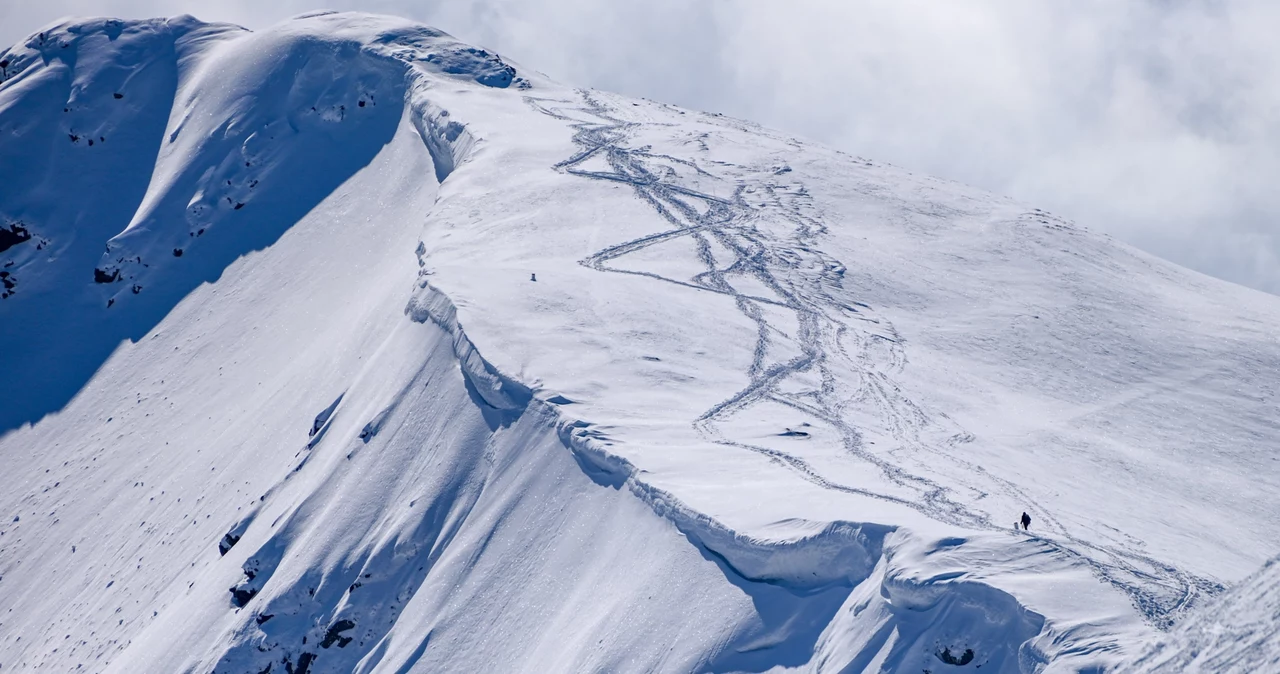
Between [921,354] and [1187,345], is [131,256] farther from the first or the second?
[1187,345]

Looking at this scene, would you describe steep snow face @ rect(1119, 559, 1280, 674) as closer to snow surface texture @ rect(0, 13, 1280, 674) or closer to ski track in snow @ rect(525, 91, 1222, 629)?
snow surface texture @ rect(0, 13, 1280, 674)

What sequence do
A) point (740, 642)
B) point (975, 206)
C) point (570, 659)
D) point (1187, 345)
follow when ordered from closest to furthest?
point (740, 642)
point (570, 659)
point (1187, 345)
point (975, 206)

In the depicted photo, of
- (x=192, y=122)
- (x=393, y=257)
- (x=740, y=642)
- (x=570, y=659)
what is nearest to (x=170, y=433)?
(x=393, y=257)

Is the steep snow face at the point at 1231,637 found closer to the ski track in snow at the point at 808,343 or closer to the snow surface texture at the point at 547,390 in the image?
the snow surface texture at the point at 547,390

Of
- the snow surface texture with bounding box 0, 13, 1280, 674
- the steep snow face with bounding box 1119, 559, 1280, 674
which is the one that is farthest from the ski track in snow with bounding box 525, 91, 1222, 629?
the steep snow face with bounding box 1119, 559, 1280, 674

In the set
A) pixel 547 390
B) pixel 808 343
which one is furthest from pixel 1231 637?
pixel 808 343

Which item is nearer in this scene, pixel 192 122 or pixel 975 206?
pixel 975 206
